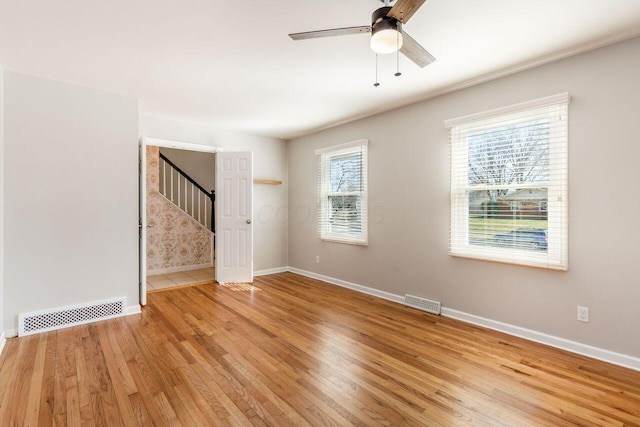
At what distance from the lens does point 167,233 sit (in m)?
5.77

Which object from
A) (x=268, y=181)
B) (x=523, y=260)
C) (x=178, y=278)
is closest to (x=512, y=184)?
(x=523, y=260)

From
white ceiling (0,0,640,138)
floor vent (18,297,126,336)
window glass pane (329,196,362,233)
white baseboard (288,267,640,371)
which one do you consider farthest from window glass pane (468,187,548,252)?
floor vent (18,297,126,336)

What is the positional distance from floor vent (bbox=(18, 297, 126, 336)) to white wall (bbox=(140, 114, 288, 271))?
7.76 ft

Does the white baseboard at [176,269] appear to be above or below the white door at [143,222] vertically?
below

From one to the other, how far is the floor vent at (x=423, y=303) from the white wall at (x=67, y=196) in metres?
3.31

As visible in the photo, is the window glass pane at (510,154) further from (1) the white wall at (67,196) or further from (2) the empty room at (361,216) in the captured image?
(1) the white wall at (67,196)

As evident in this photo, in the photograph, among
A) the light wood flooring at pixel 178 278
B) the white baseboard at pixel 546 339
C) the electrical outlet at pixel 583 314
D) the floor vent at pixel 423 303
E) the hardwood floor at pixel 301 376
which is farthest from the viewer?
the light wood flooring at pixel 178 278

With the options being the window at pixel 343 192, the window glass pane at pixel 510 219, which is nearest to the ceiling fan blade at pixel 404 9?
the window glass pane at pixel 510 219

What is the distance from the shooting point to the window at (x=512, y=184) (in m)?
2.67

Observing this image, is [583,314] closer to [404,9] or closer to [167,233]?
[404,9]

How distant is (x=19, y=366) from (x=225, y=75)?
301cm

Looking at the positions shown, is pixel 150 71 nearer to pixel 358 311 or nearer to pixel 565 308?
pixel 358 311

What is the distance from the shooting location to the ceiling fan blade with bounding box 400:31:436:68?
1852 mm

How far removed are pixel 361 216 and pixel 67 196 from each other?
3.54 metres
